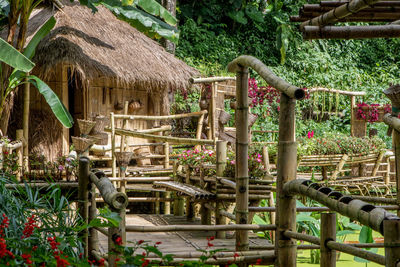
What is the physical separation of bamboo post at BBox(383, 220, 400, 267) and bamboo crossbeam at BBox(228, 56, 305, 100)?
1.37 m

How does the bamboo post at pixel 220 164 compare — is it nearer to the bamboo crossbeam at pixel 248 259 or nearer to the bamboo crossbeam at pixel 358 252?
the bamboo crossbeam at pixel 248 259

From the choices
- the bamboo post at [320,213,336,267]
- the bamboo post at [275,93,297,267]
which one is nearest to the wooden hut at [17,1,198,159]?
the bamboo post at [275,93,297,267]

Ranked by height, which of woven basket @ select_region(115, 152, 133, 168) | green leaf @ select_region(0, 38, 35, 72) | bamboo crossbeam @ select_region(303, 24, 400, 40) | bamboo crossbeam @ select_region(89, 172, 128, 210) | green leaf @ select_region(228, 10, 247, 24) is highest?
green leaf @ select_region(228, 10, 247, 24)

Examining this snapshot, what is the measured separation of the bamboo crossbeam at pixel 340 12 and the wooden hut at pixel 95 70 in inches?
222

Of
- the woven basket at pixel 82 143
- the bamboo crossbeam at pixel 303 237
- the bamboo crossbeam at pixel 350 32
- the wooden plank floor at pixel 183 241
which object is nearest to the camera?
the bamboo crossbeam at pixel 303 237

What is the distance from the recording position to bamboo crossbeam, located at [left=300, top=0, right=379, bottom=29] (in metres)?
3.59

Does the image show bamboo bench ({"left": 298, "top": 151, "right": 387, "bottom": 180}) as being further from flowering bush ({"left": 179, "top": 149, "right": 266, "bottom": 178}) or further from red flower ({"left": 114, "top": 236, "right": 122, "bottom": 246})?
red flower ({"left": 114, "top": 236, "right": 122, "bottom": 246})

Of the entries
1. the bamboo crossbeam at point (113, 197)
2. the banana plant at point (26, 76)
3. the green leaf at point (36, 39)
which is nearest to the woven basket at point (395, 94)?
the bamboo crossbeam at point (113, 197)

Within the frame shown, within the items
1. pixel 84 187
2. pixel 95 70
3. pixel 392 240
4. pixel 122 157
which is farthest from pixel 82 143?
pixel 392 240

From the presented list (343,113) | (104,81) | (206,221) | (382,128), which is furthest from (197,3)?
(206,221)

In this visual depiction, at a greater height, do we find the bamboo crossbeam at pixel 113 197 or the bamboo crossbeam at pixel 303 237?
the bamboo crossbeam at pixel 113 197

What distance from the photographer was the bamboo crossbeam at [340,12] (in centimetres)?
359

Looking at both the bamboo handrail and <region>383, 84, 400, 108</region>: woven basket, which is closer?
the bamboo handrail

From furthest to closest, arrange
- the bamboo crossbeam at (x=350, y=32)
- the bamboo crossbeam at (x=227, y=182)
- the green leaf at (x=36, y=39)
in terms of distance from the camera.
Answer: the green leaf at (x=36, y=39), the bamboo crossbeam at (x=227, y=182), the bamboo crossbeam at (x=350, y=32)
